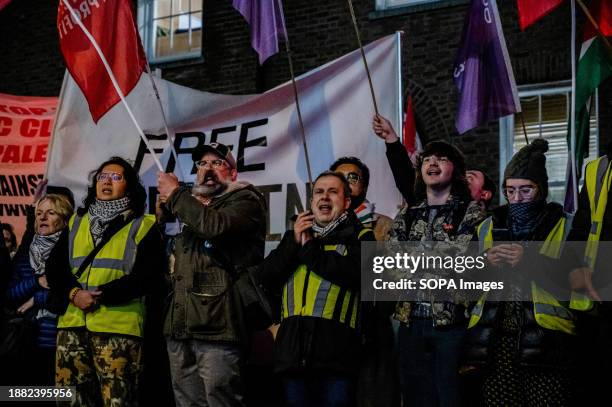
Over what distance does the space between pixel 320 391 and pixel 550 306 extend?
120 cm

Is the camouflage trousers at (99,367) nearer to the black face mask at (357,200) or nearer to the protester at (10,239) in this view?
the black face mask at (357,200)

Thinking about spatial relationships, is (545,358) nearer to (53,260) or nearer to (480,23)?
(480,23)

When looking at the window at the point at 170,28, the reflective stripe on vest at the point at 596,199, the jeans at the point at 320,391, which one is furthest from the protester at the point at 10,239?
the reflective stripe on vest at the point at 596,199

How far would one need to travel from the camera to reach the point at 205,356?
4645 mm

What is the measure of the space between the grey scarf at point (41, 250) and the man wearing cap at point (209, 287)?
127 cm

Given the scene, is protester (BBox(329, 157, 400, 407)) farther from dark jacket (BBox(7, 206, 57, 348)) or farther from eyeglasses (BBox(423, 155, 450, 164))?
dark jacket (BBox(7, 206, 57, 348))

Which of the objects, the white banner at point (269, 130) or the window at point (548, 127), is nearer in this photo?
the white banner at point (269, 130)

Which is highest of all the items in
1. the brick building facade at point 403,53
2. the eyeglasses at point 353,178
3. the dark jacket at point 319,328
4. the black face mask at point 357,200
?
the brick building facade at point 403,53

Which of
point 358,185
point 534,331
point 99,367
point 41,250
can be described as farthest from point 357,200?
point 41,250

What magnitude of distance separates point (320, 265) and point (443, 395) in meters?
0.88

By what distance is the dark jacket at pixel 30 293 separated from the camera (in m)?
5.63

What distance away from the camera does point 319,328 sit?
432 cm

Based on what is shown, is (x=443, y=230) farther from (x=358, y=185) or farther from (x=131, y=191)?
(x=131, y=191)

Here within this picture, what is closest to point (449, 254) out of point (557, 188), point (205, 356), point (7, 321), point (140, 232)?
point (205, 356)
